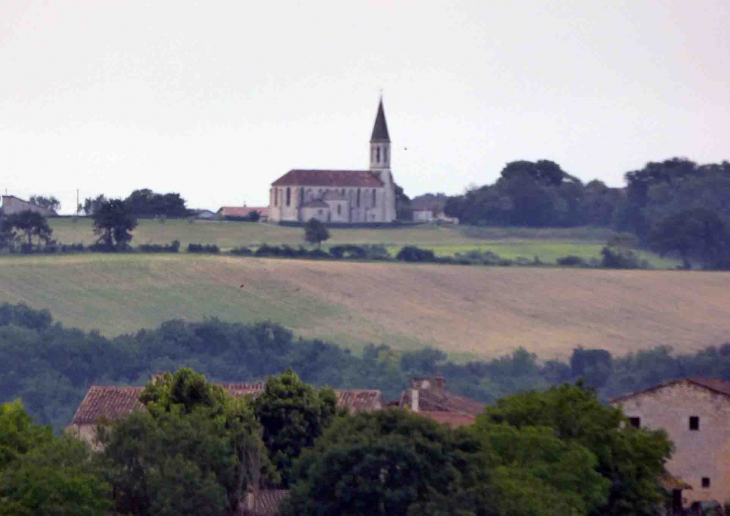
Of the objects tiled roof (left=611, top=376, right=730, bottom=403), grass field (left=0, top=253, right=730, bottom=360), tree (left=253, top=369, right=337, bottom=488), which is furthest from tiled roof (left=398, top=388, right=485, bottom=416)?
grass field (left=0, top=253, right=730, bottom=360)

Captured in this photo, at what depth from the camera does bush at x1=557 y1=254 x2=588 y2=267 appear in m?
186

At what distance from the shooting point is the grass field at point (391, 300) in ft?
511

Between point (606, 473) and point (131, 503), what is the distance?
1231 centimetres

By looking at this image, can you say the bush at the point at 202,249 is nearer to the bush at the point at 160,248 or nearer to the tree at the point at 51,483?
the bush at the point at 160,248

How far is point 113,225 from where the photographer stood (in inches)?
7023

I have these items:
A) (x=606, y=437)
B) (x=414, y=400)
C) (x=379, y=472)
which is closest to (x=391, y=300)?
(x=414, y=400)

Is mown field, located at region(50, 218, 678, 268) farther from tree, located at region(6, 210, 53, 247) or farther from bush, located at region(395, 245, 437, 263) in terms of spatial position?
bush, located at region(395, 245, 437, 263)

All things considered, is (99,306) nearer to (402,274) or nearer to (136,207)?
(402,274)

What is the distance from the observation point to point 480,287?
168000 mm

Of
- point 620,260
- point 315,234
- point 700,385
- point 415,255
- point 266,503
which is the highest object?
point 315,234

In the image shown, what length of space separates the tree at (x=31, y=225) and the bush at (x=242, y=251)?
13.0 metres

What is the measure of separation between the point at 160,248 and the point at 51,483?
126 m

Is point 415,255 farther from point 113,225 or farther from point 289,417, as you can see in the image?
point 289,417

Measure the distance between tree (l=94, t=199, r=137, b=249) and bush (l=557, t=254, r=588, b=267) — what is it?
31.8 metres
